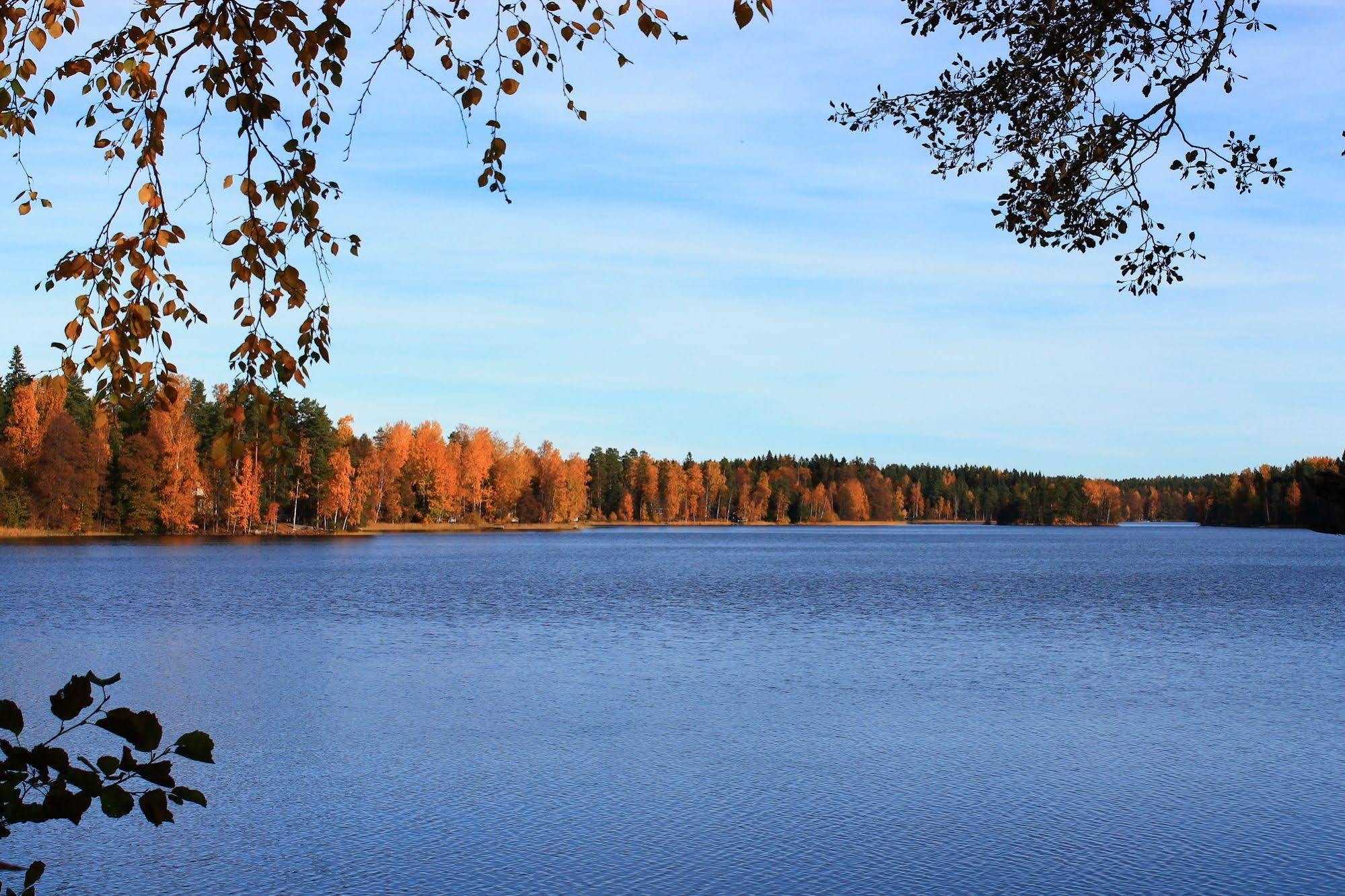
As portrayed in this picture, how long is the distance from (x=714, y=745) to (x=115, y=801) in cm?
1136

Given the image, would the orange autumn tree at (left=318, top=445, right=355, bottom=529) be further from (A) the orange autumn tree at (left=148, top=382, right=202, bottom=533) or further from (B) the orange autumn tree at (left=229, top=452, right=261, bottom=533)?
(A) the orange autumn tree at (left=148, top=382, right=202, bottom=533)

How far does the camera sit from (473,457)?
126188 millimetres

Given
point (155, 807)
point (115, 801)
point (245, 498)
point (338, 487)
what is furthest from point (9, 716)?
point (338, 487)

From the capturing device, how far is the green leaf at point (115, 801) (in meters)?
3.37

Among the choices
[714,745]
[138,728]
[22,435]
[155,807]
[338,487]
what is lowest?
[714,745]

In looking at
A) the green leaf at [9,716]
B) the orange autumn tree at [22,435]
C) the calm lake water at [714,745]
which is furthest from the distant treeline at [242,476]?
the green leaf at [9,716]

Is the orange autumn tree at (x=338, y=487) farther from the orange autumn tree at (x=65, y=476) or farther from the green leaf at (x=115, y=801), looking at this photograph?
the green leaf at (x=115, y=801)

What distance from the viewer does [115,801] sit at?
11.1 feet

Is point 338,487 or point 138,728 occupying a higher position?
point 338,487

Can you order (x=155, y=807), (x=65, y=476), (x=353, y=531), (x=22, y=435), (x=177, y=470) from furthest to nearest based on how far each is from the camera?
(x=353, y=531) < (x=177, y=470) < (x=65, y=476) < (x=22, y=435) < (x=155, y=807)

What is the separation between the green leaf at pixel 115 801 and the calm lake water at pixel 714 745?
631 centimetres

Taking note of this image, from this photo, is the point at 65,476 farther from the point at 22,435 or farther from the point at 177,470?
the point at 177,470

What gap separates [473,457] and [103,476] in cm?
4423

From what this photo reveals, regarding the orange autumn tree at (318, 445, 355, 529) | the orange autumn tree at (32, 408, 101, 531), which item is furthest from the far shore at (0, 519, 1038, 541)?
the orange autumn tree at (318, 445, 355, 529)
